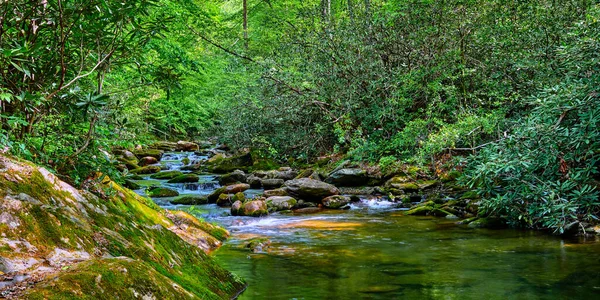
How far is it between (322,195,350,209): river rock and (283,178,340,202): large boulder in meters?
0.29

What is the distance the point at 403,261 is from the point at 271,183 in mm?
8883

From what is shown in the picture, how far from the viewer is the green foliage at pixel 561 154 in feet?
26.3

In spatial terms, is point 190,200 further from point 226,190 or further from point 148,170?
point 148,170

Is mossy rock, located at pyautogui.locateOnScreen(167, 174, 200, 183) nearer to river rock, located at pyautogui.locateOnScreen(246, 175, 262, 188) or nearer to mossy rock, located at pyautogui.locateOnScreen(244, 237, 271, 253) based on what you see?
river rock, located at pyautogui.locateOnScreen(246, 175, 262, 188)

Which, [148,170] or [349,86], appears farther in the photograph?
[148,170]

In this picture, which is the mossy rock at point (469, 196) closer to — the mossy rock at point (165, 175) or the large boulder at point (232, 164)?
the large boulder at point (232, 164)

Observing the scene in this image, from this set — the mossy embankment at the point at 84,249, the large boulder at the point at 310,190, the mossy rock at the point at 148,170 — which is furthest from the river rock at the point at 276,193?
the mossy embankment at the point at 84,249

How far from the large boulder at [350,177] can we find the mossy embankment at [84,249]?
1053cm

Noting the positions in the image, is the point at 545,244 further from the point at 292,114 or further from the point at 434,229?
the point at 292,114

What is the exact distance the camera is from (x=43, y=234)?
3160 mm

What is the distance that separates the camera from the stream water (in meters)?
5.76

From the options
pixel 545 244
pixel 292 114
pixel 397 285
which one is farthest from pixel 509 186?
pixel 292 114

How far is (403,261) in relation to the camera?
736 centimetres

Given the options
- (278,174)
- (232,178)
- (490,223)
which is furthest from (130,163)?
(490,223)
